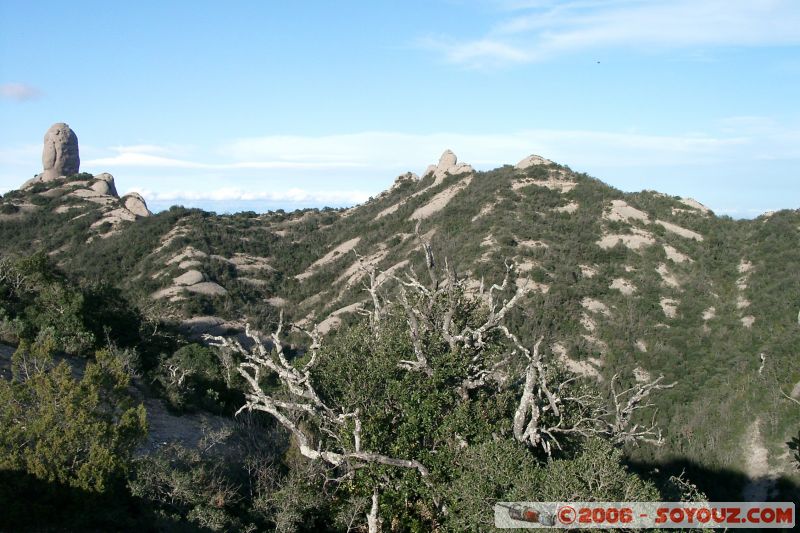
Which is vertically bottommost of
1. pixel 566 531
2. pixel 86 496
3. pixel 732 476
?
pixel 732 476

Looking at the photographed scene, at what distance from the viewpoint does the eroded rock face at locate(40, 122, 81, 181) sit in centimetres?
7281

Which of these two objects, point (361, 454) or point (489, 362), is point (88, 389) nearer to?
point (361, 454)

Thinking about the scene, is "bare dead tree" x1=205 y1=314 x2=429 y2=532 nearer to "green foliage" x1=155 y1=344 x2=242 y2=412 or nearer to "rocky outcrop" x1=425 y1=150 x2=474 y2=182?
"green foliage" x1=155 y1=344 x2=242 y2=412

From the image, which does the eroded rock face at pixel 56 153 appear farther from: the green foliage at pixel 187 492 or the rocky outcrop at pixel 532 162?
the green foliage at pixel 187 492

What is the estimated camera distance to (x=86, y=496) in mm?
9133

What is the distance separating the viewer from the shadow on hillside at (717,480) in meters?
22.0

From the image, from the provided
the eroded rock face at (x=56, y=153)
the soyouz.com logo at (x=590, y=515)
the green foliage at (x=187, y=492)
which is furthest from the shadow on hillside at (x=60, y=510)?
the eroded rock face at (x=56, y=153)

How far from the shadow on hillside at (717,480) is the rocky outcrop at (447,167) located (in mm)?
41845

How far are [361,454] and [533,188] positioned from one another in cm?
4347

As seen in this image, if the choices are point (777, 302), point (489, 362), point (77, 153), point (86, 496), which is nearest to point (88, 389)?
point (86, 496)

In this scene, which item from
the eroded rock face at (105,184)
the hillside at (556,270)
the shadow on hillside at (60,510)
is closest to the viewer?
the shadow on hillside at (60,510)

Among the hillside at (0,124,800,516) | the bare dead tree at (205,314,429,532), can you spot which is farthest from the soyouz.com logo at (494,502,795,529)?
the hillside at (0,124,800,516)

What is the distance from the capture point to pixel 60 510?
898 cm

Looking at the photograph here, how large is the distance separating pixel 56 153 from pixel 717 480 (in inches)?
3016
